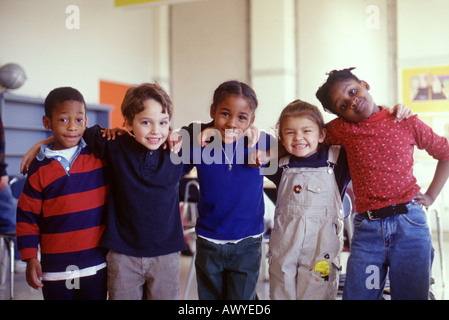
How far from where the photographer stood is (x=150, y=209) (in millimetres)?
1346

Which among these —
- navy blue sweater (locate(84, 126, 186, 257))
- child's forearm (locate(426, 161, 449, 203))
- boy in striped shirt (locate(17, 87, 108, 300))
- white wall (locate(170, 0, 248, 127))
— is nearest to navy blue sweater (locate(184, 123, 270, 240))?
navy blue sweater (locate(84, 126, 186, 257))

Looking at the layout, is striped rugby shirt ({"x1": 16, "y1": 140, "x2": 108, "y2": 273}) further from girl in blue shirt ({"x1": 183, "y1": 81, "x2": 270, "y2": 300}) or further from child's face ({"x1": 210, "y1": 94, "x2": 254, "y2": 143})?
child's face ({"x1": 210, "y1": 94, "x2": 254, "y2": 143})

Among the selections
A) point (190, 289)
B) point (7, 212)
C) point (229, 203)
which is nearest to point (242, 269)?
point (229, 203)

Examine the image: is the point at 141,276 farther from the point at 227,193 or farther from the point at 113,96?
the point at 113,96

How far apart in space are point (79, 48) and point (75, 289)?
5.10 meters

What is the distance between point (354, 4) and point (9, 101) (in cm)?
448

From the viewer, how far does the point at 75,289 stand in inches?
54.5

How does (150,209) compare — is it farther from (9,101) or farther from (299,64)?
(299,64)

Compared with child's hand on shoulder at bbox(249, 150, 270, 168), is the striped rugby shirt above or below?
below

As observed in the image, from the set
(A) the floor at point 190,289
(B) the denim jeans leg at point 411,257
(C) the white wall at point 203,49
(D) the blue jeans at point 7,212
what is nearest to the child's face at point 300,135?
(B) the denim jeans leg at point 411,257

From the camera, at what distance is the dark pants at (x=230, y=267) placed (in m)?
1.41

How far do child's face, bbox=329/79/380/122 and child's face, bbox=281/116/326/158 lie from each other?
4.2 inches

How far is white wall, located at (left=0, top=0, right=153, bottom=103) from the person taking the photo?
15.1ft

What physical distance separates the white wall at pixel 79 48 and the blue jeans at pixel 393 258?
371 centimetres
